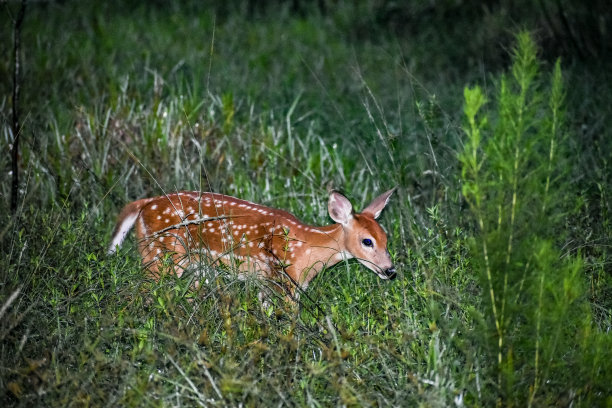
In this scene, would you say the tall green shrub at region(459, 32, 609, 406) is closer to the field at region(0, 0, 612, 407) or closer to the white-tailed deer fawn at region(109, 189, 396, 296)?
the field at region(0, 0, 612, 407)

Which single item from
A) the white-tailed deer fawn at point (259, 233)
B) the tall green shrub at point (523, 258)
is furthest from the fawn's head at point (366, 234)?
the tall green shrub at point (523, 258)

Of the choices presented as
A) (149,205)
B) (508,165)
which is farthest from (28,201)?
(508,165)

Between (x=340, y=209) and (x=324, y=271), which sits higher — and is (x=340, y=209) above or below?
above

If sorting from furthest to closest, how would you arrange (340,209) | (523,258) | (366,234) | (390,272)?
(340,209) < (366,234) < (390,272) < (523,258)

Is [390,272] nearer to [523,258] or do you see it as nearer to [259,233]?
[259,233]

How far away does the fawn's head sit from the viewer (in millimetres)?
4207

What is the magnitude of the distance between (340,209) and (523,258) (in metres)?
1.80

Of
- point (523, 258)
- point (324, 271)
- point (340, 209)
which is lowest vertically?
point (324, 271)

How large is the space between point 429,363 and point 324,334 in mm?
516

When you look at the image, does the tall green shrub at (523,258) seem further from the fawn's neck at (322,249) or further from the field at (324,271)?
the fawn's neck at (322,249)

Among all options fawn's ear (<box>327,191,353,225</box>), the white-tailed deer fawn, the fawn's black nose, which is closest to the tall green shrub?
the fawn's black nose

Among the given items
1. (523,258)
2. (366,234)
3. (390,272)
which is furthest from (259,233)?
(523,258)

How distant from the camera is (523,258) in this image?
2766 mm

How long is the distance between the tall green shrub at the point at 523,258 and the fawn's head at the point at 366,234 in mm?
1341
